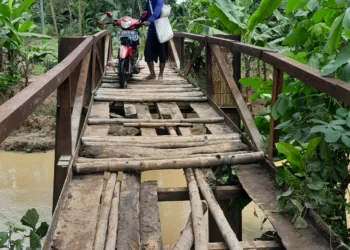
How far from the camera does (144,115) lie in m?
4.60

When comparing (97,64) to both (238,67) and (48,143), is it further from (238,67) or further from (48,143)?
(48,143)

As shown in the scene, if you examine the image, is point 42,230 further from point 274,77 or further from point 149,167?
point 274,77

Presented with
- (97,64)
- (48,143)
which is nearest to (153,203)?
(97,64)

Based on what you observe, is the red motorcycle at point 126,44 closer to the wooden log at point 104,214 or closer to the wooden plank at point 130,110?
the wooden plank at point 130,110

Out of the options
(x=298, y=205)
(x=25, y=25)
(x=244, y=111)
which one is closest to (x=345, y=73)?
(x=298, y=205)

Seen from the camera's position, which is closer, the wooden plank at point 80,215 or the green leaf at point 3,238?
the wooden plank at point 80,215

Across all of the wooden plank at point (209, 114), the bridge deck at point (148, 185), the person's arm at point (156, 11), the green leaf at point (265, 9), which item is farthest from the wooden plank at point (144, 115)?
→ the green leaf at point (265, 9)

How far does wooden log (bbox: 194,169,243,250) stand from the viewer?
219 cm

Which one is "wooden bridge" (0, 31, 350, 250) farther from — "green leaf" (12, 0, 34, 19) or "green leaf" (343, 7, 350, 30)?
"green leaf" (12, 0, 34, 19)

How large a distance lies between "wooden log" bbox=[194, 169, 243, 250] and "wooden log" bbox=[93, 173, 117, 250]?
20.9 inches

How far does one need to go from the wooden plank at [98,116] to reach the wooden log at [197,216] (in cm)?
112

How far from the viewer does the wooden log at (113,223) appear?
215 centimetres

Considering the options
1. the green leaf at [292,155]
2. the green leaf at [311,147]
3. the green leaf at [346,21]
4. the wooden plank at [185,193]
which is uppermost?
the green leaf at [346,21]

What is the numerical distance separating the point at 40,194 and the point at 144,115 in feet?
12.1
